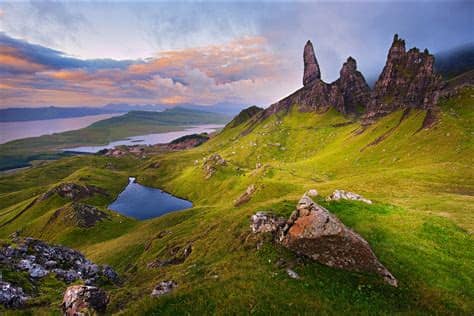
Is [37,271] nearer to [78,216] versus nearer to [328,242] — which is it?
[328,242]

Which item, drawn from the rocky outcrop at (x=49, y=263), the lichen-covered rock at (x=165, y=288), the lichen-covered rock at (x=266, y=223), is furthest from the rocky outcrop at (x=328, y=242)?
the rocky outcrop at (x=49, y=263)

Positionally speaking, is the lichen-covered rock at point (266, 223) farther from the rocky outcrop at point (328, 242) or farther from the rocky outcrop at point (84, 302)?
the rocky outcrop at point (84, 302)

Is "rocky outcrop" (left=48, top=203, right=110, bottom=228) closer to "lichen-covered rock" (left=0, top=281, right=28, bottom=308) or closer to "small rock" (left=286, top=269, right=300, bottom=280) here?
"lichen-covered rock" (left=0, top=281, right=28, bottom=308)

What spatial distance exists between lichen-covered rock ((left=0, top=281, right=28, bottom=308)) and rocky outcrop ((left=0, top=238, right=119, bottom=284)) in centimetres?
675

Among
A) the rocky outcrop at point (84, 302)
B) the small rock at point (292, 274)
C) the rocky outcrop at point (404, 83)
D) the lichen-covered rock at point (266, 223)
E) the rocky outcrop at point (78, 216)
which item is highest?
the rocky outcrop at point (404, 83)

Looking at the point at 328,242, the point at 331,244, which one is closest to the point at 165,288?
the point at 328,242

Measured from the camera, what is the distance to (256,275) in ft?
91.4

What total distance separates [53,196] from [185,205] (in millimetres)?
93722

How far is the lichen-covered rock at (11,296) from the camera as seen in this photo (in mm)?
31109

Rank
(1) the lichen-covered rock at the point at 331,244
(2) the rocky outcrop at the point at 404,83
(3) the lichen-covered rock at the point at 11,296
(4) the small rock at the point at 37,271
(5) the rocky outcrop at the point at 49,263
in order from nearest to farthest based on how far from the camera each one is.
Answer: (1) the lichen-covered rock at the point at 331,244, (3) the lichen-covered rock at the point at 11,296, (4) the small rock at the point at 37,271, (5) the rocky outcrop at the point at 49,263, (2) the rocky outcrop at the point at 404,83

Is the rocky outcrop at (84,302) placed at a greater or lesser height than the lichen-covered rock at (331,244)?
lesser

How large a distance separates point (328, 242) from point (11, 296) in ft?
117

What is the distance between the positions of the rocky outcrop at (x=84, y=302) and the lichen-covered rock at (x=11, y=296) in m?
8.40

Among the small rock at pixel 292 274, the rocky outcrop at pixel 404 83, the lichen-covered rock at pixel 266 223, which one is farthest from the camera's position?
the rocky outcrop at pixel 404 83
